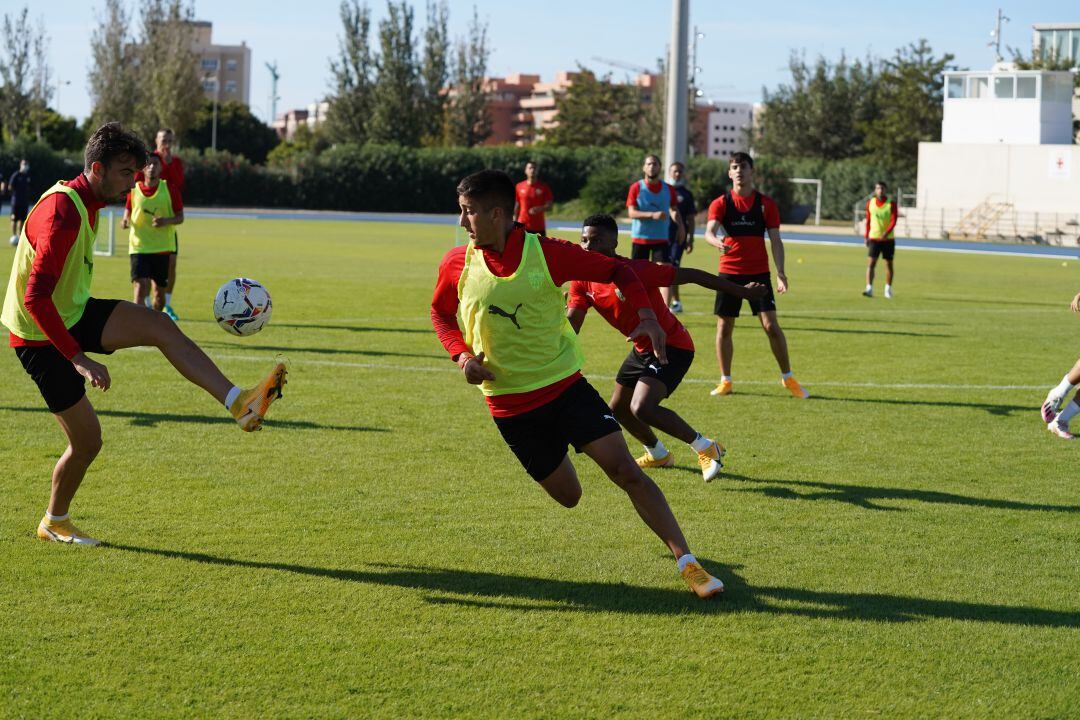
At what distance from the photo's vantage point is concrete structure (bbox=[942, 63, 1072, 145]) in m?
54.5

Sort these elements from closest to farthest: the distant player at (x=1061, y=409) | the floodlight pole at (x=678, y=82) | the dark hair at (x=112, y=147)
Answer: the dark hair at (x=112, y=147) → the distant player at (x=1061, y=409) → the floodlight pole at (x=678, y=82)

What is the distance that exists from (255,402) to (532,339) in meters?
1.33

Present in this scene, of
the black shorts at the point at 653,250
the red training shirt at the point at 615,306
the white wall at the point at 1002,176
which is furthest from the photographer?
the white wall at the point at 1002,176

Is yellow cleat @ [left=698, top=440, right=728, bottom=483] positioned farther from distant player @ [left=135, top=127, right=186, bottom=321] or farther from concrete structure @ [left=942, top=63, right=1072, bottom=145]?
concrete structure @ [left=942, top=63, right=1072, bottom=145]

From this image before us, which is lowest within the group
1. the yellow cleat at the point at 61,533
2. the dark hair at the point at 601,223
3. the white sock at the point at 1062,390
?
the yellow cleat at the point at 61,533

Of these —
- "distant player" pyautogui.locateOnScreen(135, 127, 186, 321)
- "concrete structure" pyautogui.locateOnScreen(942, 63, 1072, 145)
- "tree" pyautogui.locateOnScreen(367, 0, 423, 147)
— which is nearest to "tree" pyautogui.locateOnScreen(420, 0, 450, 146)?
"tree" pyautogui.locateOnScreen(367, 0, 423, 147)

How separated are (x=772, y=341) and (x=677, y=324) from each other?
384 centimetres

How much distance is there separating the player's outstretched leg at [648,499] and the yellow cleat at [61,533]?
263 centimetres

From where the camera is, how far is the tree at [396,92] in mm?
81562

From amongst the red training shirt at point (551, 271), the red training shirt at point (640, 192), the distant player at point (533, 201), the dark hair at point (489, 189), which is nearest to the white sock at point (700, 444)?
the red training shirt at point (551, 271)

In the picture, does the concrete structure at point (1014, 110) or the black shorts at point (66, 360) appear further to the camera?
the concrete structure at point (1014, 110)

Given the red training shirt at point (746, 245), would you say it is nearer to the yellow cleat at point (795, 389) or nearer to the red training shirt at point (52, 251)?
the yellow cleat at point (795, 389)

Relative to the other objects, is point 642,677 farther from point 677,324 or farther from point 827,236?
point 827,236

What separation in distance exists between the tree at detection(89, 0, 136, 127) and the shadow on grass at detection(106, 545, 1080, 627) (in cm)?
7732
